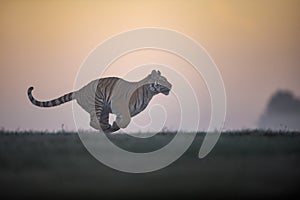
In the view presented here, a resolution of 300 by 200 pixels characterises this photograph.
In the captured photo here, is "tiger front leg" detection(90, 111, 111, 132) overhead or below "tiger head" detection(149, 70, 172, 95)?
below

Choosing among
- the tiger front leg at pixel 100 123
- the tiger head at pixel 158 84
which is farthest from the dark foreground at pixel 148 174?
the tiger head at pixel 158 84

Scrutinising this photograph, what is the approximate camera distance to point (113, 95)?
124 inches

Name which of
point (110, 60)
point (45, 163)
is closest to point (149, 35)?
point (110, 60)

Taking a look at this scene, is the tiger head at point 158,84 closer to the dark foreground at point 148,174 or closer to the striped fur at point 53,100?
the dark foreground at point 148,174

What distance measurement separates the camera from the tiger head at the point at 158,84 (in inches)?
123

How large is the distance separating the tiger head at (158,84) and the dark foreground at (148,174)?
10.2 inches

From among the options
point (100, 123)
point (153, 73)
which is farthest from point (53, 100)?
point (153, 73)

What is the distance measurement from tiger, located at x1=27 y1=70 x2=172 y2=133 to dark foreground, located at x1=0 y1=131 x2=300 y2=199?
125 millimetres

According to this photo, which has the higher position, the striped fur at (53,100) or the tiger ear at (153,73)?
the tiger ear at (153,73)

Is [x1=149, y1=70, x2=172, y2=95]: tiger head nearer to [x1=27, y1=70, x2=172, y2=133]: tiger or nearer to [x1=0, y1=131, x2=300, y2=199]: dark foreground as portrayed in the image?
[x1=27, y1=70, x2=172, y2=133]: tiger

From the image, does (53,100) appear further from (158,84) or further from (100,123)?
(158,84)

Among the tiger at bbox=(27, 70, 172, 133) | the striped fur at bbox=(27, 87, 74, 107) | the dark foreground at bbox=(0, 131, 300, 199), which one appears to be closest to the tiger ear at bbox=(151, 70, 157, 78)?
the tiger at bbox=(27, 70, 172, 133)

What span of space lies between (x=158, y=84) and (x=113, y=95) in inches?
10.5

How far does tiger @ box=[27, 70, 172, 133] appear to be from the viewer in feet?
10.2
